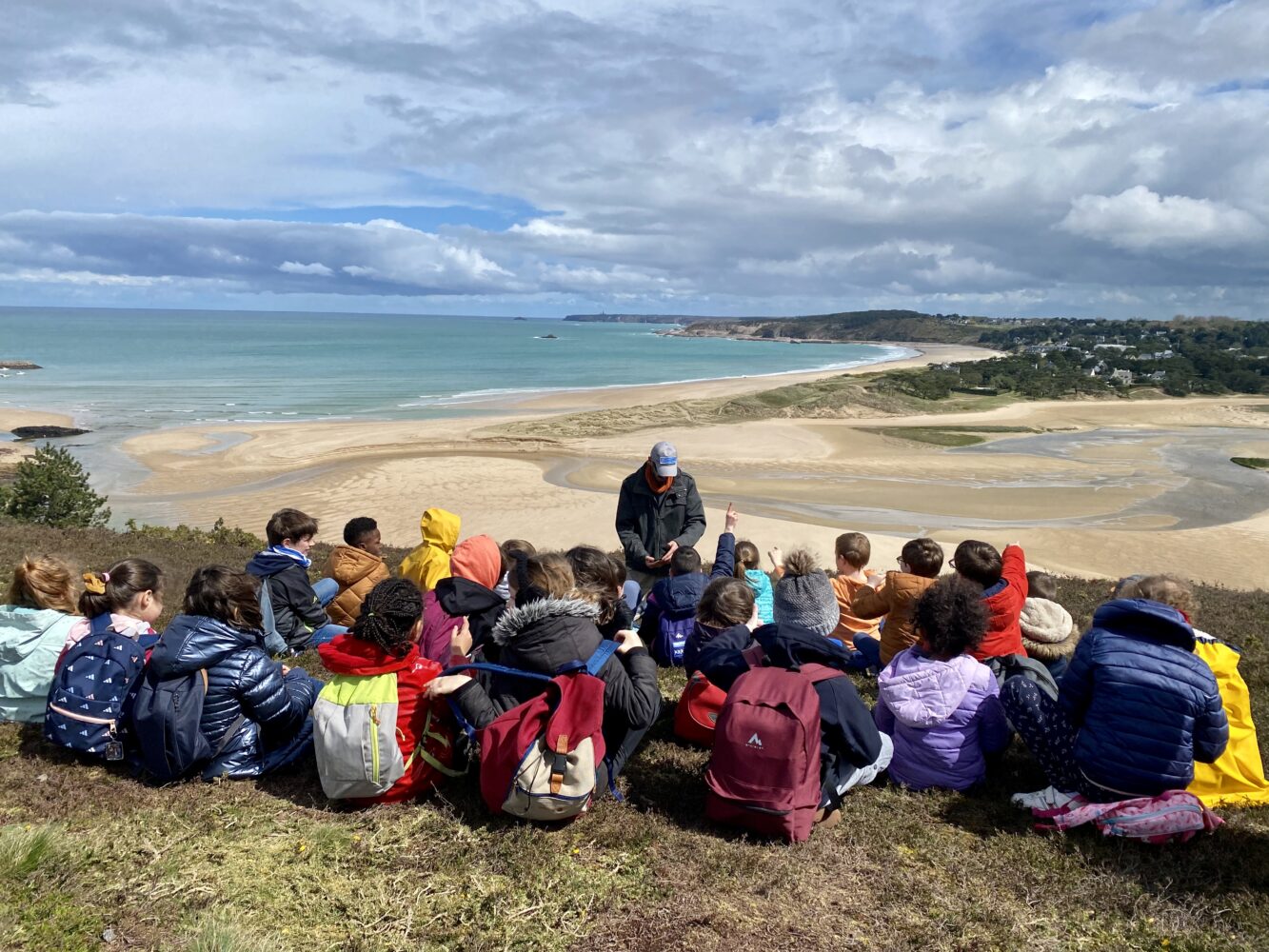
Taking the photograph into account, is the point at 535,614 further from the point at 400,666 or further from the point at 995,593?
the point at 995,593

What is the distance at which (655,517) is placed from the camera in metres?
8.11

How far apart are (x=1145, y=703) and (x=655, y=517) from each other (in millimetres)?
4615

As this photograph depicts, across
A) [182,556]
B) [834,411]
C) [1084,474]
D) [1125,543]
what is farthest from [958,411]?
[182,556]

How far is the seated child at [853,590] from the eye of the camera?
7377 millimetres

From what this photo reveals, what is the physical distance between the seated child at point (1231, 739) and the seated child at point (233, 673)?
504 cm

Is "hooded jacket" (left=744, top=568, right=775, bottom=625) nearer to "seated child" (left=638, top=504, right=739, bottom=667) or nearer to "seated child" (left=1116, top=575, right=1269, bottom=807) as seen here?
"seated child" (left=638, top=504, right=739, bottom=667)

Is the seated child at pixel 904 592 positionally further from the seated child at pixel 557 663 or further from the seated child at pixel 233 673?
the seated child at pixel 233 673

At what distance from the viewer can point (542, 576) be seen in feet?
14.8

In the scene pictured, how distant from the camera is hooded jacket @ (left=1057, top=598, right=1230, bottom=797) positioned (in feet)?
13.8

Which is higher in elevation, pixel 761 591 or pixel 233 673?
pixel 233 673

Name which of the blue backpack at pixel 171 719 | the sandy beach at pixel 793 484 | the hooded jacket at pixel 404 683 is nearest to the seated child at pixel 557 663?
the hooded jacket at pixel 404 683

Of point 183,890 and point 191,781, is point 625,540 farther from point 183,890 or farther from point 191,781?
point 183,890

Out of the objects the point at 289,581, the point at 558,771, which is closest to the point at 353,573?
the point at 289,581

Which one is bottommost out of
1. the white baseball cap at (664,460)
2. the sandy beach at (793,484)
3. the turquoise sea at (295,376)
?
the sandy beach at (793,484)
